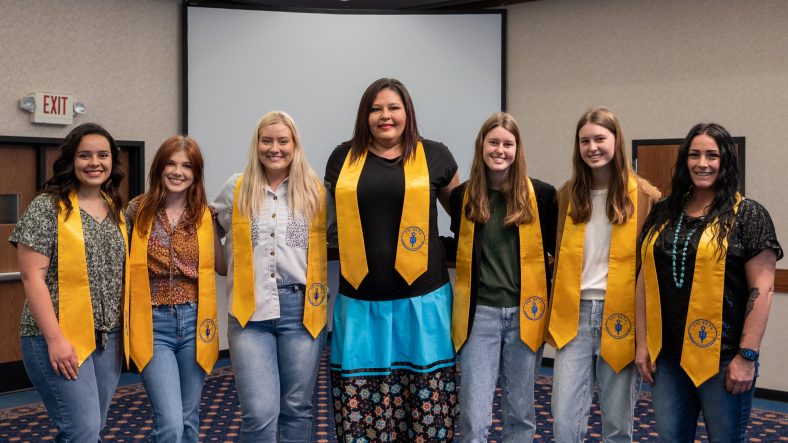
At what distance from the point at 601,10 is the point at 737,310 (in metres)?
4.01

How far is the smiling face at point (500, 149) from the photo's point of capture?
275 cm

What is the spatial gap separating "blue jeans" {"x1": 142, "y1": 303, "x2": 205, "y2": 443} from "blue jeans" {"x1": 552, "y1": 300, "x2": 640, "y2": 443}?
1.31 metres

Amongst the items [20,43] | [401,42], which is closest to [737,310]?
[401,42]

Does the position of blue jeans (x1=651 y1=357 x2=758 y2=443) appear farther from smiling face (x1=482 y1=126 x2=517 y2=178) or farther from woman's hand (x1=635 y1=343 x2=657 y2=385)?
smiling face (x1=482 y1=126 x2=517 y2=178)

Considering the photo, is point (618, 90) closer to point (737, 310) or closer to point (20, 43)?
point (737, 310)

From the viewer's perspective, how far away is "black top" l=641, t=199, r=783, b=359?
233 centimetres

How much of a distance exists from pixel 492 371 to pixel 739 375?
835 mm

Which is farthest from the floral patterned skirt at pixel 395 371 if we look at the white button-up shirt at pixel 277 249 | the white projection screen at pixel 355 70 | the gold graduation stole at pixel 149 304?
the white projection screen at pixel 355 70

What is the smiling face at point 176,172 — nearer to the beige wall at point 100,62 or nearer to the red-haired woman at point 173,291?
the red-haired woman at point 173,291

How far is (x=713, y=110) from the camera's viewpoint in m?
5.40

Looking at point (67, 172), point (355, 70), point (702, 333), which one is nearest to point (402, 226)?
point (702, 333)

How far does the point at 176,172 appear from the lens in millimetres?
2730

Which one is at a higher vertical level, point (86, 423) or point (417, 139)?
point (417, 139)

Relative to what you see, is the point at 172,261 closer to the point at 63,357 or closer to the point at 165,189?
the point at 165,189
